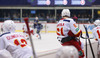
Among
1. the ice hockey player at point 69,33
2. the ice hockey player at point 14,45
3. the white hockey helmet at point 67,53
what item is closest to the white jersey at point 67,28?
the ice hockey player at point 69,33

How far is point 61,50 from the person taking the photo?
1983 mm

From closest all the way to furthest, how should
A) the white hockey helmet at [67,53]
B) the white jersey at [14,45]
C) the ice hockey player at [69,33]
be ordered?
the white hockey helmet at [67,53] → the white jersey at [14,45] → the ice hockey player at [69,33]

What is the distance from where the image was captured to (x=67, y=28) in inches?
174

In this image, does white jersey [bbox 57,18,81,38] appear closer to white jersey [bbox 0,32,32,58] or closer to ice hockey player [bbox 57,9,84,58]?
ice hockey player [bbox 57,9,84,58]

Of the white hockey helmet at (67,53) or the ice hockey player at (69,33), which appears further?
the ice hockey player at (69,33)

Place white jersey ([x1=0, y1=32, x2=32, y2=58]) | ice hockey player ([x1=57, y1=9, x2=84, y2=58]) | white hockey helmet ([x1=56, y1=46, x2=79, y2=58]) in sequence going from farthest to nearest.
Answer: ice hockey player ([x1=57, y1=9, x2=84, y2=58]) → white jersey ([x1=0, y1=32, x2=32, y2=58]) → white hockey helmet ([x1=56, y1=46, x2=79, y2=58])

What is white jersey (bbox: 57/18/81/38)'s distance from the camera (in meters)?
4.31

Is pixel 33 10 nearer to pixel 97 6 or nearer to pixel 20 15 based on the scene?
pixel 20 15

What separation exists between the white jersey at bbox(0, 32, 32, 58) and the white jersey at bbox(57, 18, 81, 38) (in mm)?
1135

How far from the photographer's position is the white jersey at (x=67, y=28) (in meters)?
4.31

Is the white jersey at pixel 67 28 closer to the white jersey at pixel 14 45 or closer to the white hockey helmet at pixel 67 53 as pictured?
the white jersey at pixel 14 45

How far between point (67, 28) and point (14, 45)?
4.29ft

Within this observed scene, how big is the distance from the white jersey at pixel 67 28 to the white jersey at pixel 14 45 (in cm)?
113

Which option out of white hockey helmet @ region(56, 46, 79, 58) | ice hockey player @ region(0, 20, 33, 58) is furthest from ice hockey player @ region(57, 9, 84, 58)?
white hockey helmet @ region(56, 46, 79, 58)
